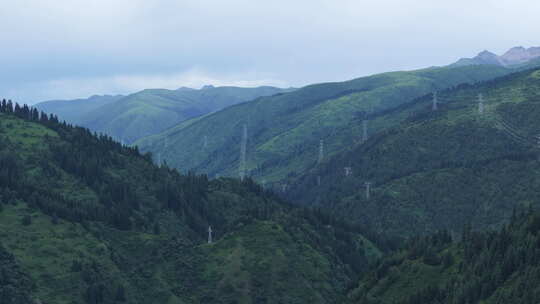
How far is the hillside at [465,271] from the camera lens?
13750 centimetres

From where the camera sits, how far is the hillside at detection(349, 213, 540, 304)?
138m

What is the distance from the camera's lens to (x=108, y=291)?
193000mm

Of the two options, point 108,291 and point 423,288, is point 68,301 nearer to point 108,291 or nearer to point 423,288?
point 108,291

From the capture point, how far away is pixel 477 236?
167 m

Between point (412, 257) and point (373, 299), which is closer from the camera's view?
point (373, 299)

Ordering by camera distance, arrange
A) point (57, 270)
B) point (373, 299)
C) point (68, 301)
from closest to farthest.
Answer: point (373, 299), point (68, 301), point (57, 270)

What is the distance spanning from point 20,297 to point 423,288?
92.7 metres

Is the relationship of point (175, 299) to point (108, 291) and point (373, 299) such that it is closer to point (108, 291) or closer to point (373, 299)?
point (108, 291)

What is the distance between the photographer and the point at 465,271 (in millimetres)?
154500

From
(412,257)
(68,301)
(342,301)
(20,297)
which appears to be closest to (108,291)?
(68,301)

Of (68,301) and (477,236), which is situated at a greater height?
(477,236)

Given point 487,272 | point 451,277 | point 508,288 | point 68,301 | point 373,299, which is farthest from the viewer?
point 68,301

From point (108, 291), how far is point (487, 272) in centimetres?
9732

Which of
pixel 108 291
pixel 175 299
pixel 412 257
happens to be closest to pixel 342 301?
pixel 412 257
